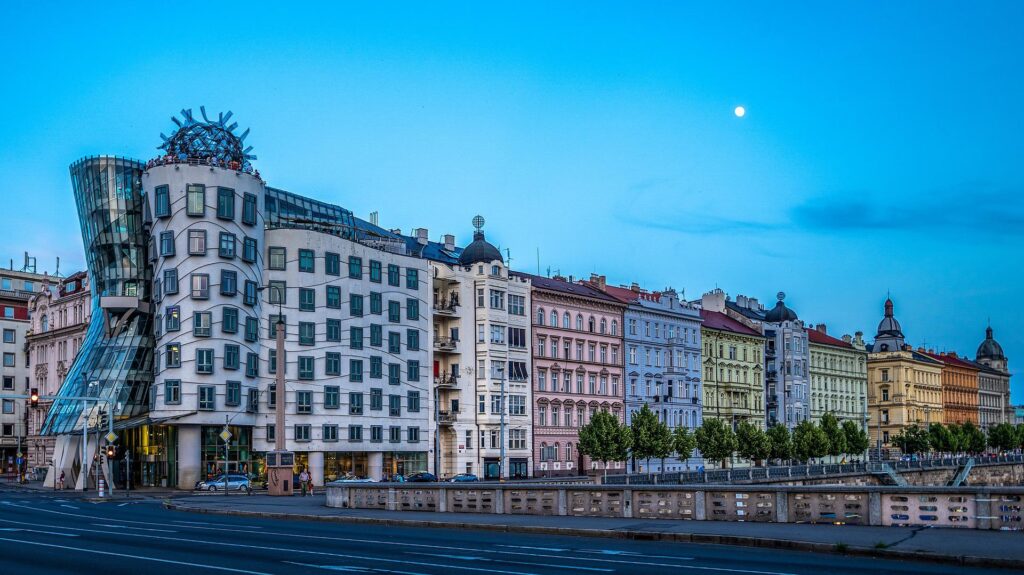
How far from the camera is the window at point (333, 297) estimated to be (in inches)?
3436

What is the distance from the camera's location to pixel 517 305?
97.9 m

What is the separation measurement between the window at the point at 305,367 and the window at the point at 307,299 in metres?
3.65

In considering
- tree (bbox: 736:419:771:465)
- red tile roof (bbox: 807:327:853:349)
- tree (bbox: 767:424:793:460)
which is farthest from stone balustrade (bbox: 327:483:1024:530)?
red tile roof (bbox: 807:327:853:349)

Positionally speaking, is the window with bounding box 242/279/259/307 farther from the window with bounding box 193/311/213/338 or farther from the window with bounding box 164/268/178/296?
the window with bounding box 164/268/178/296

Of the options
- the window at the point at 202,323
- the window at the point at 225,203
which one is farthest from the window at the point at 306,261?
the window at the point at 202,323

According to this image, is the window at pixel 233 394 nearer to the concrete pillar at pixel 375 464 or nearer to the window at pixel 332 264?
the window at pixel 332 264

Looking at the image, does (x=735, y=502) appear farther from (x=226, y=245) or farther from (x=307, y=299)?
(x=307, y=299)

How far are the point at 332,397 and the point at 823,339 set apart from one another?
81374 millimetres

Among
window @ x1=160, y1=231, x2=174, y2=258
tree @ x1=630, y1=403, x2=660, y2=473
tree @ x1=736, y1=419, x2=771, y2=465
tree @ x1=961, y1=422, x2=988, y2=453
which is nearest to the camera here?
window @ x1=160, y1=231, x2=174, y2=258

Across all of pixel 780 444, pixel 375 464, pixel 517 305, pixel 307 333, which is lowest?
pixel 375 464

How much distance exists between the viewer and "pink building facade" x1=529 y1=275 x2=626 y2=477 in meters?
100

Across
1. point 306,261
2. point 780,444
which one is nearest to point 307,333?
point 306,261

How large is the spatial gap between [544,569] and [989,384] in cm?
19624

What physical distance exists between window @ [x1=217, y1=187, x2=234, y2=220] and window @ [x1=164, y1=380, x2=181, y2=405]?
11991mm
